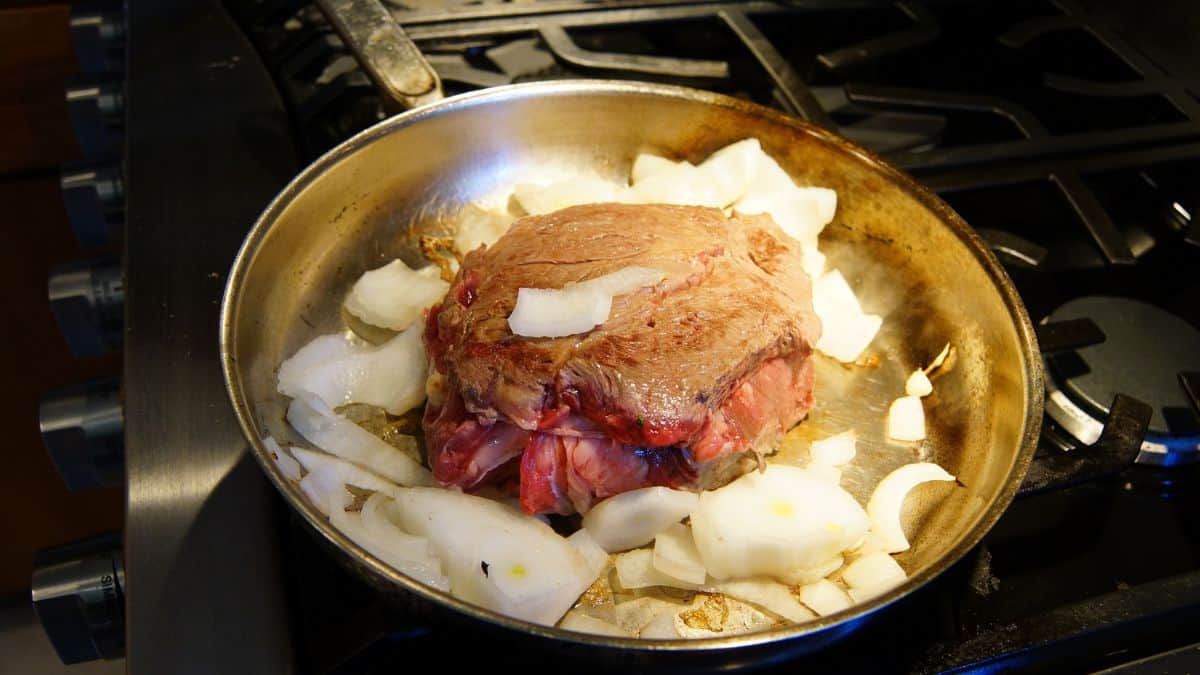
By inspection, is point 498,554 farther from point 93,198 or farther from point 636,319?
point 93,198

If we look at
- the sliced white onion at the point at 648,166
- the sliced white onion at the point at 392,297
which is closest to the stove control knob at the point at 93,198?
the sliced white onion at the point at 392,297

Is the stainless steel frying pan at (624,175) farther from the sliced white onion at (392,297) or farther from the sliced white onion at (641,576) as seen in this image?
the sliced white onion at (641,576)

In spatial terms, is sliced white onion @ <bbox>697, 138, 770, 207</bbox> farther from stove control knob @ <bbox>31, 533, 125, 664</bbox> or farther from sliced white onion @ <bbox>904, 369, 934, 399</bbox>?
stove control knob @ <bbox>31, 533, 125, 664</bbox>

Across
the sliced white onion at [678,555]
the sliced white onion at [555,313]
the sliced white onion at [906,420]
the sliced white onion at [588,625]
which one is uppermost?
the sliced white onion at [555,313]

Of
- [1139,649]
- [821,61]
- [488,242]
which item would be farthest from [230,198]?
[1139,649]

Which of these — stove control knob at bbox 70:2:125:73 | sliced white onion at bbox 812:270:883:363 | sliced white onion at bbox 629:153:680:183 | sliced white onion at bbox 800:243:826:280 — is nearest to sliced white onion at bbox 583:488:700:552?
sliced white onion at bbox 812:270:883:363

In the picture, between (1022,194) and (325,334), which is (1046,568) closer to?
(1022,194)

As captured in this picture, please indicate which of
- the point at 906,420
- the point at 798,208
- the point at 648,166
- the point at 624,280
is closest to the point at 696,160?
the point at 648,166
